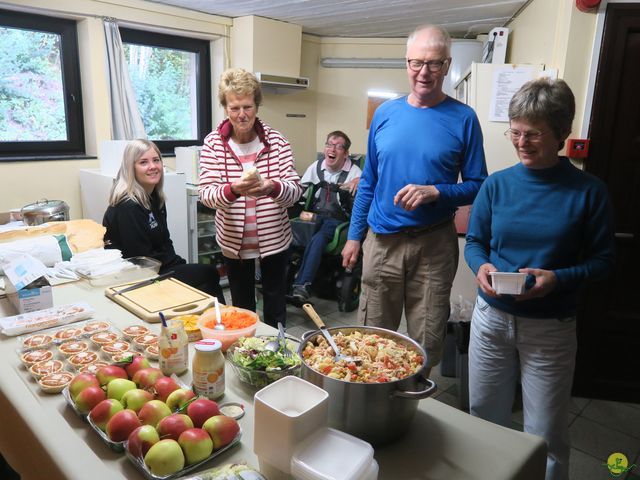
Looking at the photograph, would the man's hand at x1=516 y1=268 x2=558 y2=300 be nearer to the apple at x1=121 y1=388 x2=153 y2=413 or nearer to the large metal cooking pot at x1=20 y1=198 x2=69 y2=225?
the apple at x1=121 y1=388 x2=153 y2=413

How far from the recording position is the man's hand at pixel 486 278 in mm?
1424

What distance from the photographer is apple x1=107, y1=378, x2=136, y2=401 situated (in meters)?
1.01

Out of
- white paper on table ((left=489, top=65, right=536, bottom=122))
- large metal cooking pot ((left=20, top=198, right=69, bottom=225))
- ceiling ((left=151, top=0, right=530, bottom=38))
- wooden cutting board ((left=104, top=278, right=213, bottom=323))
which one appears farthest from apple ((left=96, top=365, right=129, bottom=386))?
ceiling ((left=151, top=0, right=530, bottom=38))

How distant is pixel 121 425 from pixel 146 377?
6.6 inches

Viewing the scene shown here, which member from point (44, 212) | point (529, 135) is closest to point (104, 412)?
point (529, 135)

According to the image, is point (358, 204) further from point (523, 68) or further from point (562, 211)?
point (523, 68)

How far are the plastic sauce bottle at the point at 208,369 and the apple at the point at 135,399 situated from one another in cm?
11

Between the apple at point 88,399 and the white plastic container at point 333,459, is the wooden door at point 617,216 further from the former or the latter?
the apple at point 88,399

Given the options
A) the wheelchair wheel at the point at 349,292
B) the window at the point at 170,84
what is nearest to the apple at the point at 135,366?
the wheelchair wheel at the point at 349,292

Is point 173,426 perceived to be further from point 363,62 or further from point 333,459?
point 363,62

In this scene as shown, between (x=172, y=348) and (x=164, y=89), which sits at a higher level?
(x=164, y=89)

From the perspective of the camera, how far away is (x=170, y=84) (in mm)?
4234

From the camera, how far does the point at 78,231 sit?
2.21m

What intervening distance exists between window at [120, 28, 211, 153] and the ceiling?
381 mm
